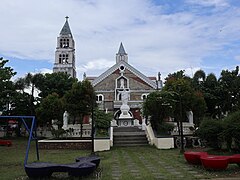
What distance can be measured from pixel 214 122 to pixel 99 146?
764 centimetres

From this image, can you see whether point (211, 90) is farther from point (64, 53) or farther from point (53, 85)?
point (64, 53)

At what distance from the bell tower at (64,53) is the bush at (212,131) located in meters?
45.2

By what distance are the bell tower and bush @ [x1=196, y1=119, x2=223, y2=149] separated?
148 feet

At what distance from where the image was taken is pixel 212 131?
14602 millimetres

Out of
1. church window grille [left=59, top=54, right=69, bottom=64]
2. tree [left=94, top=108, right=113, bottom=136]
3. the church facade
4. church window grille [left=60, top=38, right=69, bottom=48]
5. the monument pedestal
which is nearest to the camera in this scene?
tree [left=94, top=108, right=113, bottom=136]

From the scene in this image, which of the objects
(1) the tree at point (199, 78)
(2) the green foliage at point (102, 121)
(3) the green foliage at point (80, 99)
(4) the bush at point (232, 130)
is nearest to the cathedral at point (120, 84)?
(1) the tree at point (199, 78)

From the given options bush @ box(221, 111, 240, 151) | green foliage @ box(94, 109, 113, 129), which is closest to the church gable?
green foliage @ box(94, 109, 113, 129)

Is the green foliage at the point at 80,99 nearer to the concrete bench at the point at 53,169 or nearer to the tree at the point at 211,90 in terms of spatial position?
the tree at the point at 211,90

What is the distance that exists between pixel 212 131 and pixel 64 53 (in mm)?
47776

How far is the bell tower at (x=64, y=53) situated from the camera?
58.0m

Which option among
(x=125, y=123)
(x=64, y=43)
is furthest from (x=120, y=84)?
(x=64, y=43)

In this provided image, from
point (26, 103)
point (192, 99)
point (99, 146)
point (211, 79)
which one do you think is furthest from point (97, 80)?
point (99, 146)

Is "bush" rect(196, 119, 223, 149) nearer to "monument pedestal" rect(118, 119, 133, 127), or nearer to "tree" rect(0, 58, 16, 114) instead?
"monument pedestal" rect(118, 119, 133, 127)

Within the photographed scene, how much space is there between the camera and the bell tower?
57969mm
